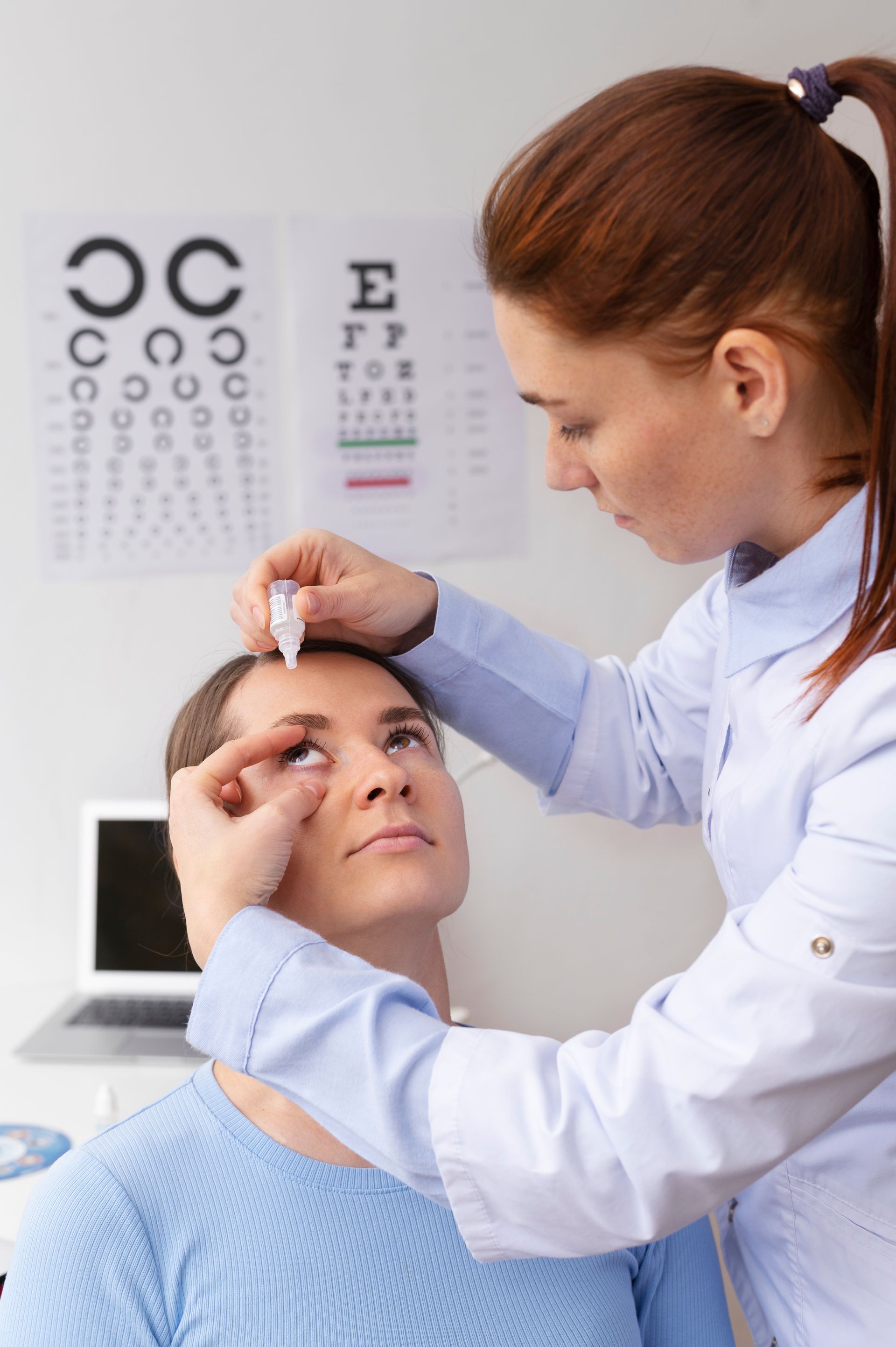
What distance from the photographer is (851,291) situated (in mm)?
826

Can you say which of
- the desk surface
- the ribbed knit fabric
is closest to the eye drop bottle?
the ribbed knit fabric

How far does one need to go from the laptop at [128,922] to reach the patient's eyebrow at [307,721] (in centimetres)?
95

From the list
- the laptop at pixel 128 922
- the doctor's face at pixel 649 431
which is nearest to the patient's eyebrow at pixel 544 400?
the doctor's face at pixel 649 431

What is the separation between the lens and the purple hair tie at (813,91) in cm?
84

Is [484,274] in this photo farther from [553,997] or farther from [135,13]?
[553,997]

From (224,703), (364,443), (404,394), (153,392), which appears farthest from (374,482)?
(224,703)

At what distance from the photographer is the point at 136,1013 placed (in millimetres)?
2004

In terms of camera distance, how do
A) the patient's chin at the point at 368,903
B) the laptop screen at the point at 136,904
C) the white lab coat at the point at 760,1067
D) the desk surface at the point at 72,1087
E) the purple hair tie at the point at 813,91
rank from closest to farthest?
the white lab coat at the point at 760,1067
the purple hair tie at the point at 813,91
the patient's chin at the point at 368,903
the desk surface at the point at 72,1087
the laptop screen at the point at 136,904

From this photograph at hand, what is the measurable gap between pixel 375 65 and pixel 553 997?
1963 millimetres

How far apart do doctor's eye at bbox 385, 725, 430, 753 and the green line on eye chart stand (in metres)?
1.16

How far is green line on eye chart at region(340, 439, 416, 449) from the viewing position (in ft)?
7.38

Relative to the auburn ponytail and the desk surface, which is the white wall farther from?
the auburn ponytail

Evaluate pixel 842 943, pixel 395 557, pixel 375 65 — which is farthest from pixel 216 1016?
pixel 375 65

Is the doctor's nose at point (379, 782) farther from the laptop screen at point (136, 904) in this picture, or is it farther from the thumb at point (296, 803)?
the laptop screen at point (136, 904)
